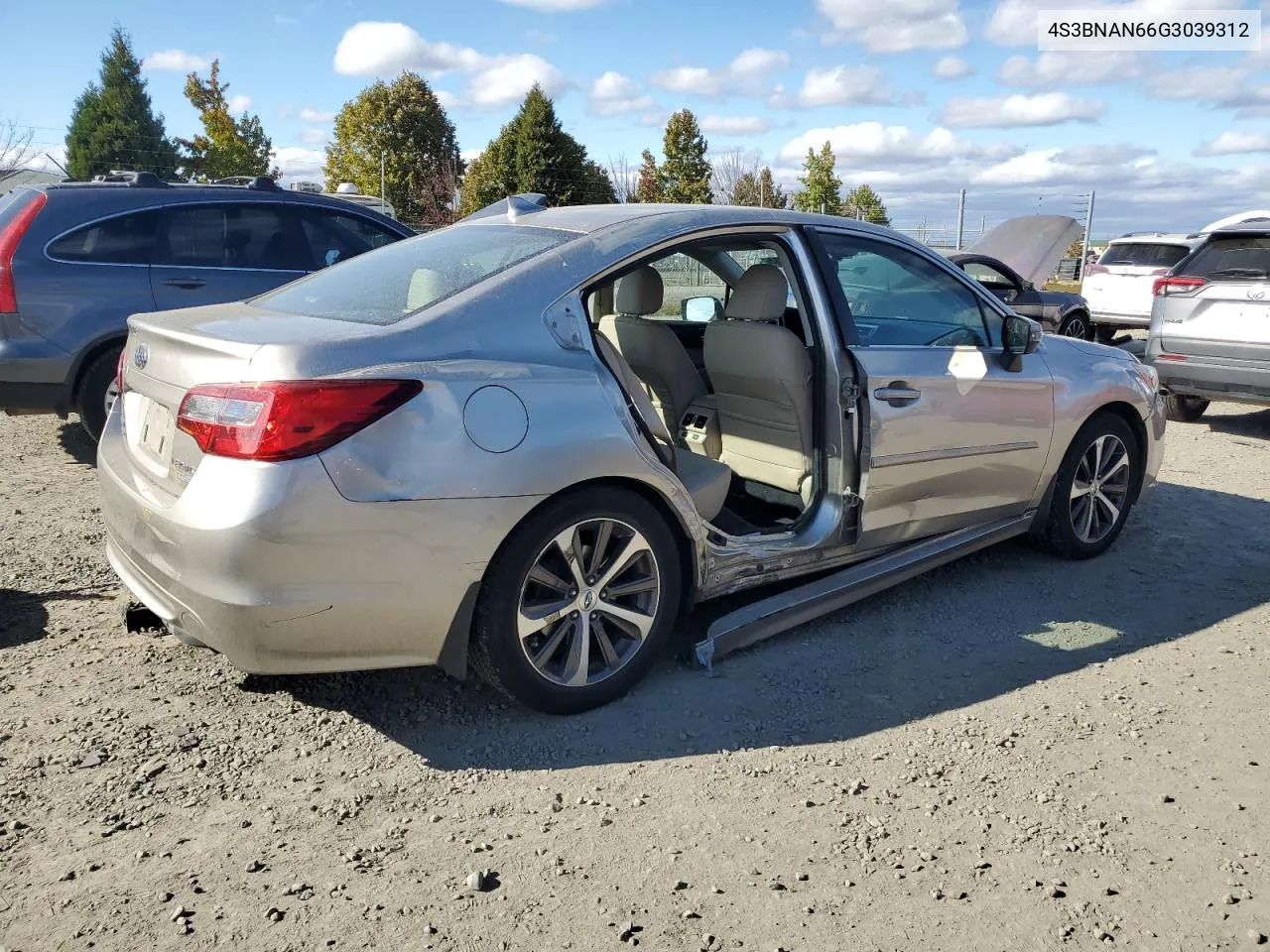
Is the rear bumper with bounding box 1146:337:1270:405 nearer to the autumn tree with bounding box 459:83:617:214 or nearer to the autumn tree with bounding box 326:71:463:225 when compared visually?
the autumn tree with bounding box 459:83:617:214

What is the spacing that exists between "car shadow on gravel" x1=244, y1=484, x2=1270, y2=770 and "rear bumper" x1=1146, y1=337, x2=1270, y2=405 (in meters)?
3.25

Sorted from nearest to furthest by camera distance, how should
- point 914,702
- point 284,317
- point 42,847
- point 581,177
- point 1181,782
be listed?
point 42,847 → point 1181,782 → point 284,317 → point 914,702 → point 581,177

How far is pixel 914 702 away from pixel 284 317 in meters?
2.48

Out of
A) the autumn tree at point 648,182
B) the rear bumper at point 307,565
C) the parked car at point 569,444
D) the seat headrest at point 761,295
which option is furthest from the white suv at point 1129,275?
the autumn tree at point 648,182

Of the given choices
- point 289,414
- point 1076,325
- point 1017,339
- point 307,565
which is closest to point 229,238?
point 289,414

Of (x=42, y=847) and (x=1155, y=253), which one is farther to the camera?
(x=1155, y=253)

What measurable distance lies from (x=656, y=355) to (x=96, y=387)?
144 inches

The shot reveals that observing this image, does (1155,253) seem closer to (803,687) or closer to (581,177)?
(803,687)

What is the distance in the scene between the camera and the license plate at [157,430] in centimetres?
303

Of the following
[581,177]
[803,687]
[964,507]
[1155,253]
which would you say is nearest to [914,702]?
[803,687]

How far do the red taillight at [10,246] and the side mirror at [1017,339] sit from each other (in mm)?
5449

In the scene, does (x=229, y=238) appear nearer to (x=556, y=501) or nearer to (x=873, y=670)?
(x=556, y=501)

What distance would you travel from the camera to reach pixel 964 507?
4473mm

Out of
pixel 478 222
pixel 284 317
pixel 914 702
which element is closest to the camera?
pixel 284 317
